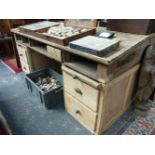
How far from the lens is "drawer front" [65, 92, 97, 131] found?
1.21m

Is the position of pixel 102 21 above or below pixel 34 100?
above

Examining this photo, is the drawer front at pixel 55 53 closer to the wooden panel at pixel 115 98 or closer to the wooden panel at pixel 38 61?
the wooden panel at pixel 115 98

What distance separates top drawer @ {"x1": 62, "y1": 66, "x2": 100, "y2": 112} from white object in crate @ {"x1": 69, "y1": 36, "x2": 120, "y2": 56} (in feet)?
0.69

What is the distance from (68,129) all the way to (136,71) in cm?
81

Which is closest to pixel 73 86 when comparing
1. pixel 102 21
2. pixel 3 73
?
pixel 102 21

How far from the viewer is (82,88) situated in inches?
44.3

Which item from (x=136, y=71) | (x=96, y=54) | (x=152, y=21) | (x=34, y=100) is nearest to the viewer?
(x=96, y=54)

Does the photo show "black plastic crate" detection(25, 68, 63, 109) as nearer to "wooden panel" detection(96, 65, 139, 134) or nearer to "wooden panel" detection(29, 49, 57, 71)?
"wooden panel" detection(29, 49, 57, 71)

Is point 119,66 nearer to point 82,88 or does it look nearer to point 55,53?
point 82,88

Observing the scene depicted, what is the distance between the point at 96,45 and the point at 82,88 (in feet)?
1.17

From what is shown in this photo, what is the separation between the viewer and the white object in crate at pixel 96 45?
89 centimetres

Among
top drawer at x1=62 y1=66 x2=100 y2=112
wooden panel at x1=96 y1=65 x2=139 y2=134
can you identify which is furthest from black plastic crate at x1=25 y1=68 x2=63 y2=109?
wooden panel at x1=96 y1=65 x2=139 y2=134

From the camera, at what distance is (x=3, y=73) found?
7.64 feet

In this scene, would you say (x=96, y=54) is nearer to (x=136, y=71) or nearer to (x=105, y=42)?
(x=105, y=42)
